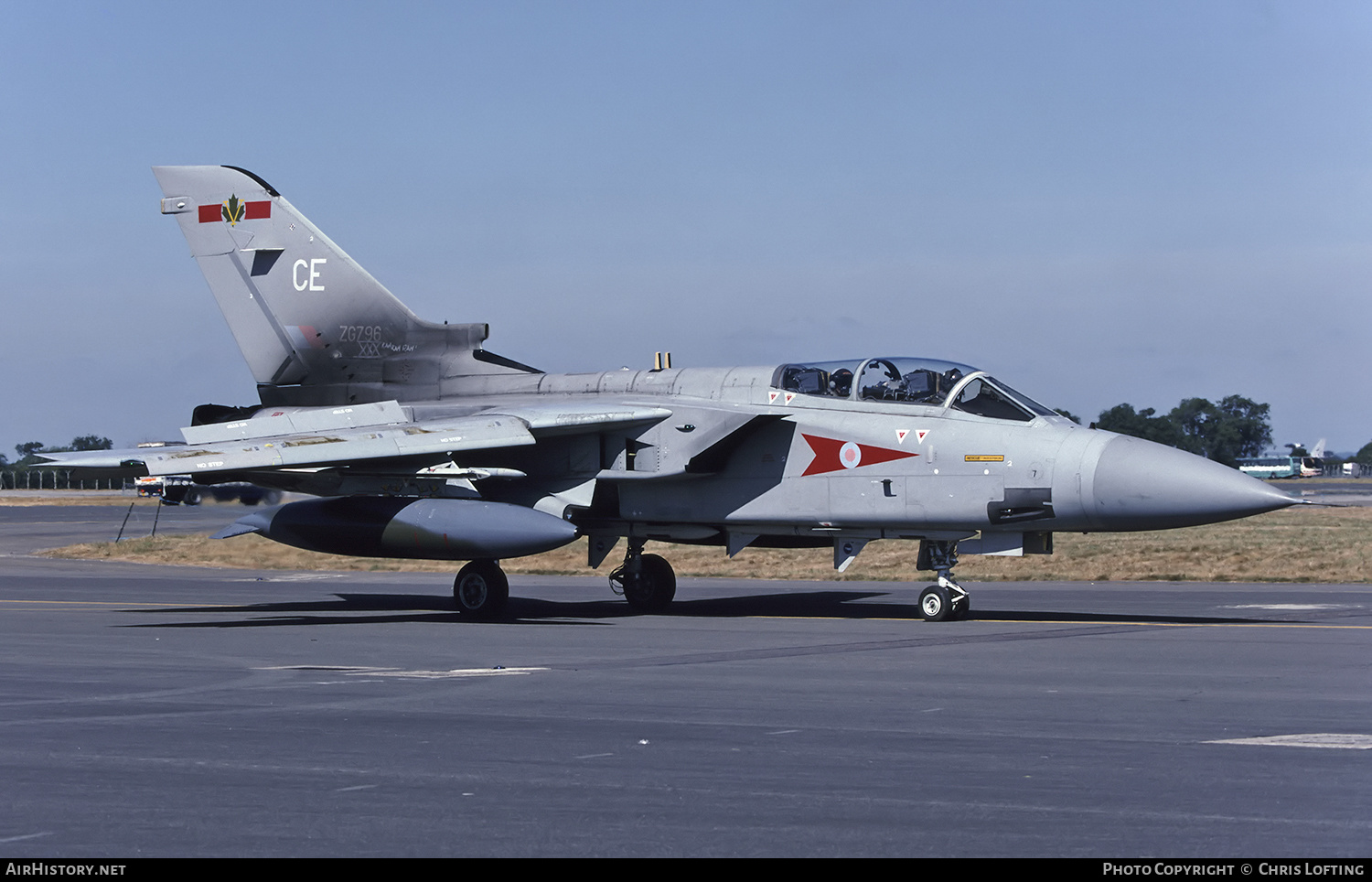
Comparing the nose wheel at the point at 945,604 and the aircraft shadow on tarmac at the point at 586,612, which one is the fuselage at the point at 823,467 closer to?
the nose wheel at the point at 945,604

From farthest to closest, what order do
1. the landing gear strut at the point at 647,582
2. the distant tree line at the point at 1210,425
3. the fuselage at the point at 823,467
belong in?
the distant tree line at the point at 1210,425
the landing gear strut at the point at 647,582
the fuselage at the point at 823,467

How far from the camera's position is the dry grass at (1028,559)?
24.2m

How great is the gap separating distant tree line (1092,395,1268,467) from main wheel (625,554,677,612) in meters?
33.5

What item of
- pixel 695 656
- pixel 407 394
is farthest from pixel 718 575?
pixel 695 656

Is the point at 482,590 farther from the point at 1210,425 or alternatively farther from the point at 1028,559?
the point at 1210,425

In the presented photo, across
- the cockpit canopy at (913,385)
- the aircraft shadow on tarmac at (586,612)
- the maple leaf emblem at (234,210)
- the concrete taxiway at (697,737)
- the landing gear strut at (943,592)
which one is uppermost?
the maple leaf emblem at (234,210)

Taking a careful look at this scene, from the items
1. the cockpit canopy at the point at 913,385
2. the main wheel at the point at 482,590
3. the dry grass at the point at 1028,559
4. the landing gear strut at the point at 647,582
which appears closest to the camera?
the cockpit canopy at the point at 913,385

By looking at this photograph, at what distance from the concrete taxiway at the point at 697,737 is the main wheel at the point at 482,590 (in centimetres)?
82

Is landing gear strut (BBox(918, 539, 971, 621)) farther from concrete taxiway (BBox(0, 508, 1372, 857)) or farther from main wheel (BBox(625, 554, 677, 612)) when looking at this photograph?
main wheel (BBox(625, 554, 677, 612))

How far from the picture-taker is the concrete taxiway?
5895 millimetres

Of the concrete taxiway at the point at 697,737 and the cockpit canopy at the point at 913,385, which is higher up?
the cockpit canopy at the point at 913,385

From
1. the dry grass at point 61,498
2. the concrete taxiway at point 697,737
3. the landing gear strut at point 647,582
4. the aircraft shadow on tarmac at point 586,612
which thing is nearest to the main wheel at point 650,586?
the landing gear strut at point 647,582

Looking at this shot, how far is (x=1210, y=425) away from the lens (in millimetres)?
103125
